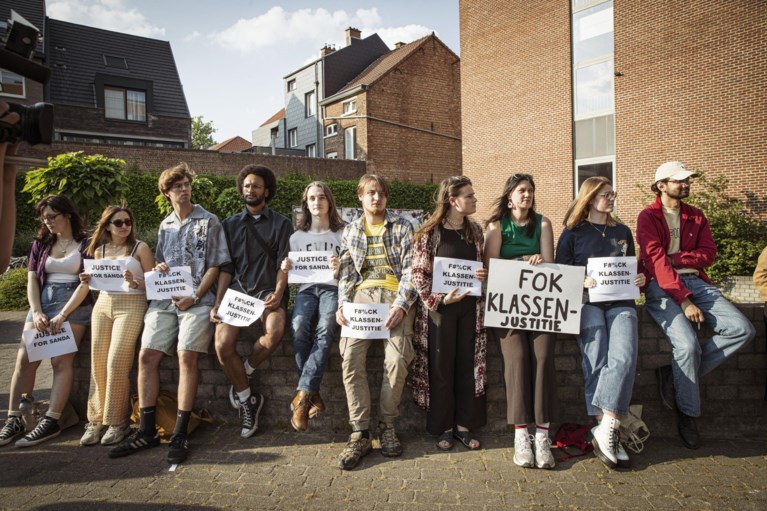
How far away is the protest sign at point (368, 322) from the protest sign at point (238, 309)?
86 cm

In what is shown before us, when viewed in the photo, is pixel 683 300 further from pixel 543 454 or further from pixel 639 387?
pixel 543 454

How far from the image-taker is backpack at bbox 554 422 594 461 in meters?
4.19

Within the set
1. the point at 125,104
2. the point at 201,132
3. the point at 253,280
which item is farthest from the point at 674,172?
the point at 201,132

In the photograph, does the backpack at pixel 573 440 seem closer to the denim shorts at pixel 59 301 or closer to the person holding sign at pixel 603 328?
the person holding sign at pixel 603 328

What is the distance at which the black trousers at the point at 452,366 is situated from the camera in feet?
14.1

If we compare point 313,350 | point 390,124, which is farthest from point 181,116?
point 313,350

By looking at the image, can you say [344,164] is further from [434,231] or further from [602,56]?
[434,231]

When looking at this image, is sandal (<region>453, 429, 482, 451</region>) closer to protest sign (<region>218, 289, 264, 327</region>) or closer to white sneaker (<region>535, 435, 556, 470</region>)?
white sneaker (<region>535, 435, 556, 470</region>)

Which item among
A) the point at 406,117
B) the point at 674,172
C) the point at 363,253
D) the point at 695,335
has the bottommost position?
the point at 695,335

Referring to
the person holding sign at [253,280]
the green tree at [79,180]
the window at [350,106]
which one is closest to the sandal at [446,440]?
the person holding sign at [253,280]

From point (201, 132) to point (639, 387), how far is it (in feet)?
211

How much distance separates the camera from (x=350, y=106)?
3331 centimetres

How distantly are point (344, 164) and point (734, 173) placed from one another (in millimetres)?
19900

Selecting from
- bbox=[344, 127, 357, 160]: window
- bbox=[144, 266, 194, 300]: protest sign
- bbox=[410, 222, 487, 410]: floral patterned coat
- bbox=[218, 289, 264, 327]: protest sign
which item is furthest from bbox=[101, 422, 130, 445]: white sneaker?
bbox=[344, 127, 357, 160]: window
